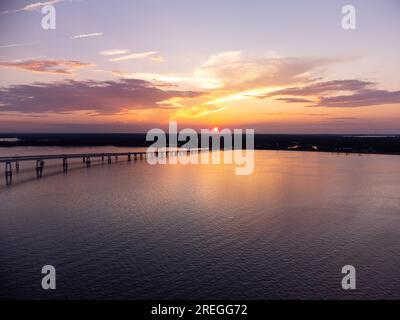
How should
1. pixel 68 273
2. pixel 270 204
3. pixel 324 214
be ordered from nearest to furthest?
pixel 68 273 < pixel 324 214 < pixel 270 204

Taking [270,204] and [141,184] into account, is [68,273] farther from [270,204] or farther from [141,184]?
[141,184]

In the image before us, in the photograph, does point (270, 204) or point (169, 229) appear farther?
point (270, 204)

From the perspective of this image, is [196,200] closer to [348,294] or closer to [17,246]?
[17,246]

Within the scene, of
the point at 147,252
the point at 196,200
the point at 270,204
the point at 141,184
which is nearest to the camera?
the point at 147,252
